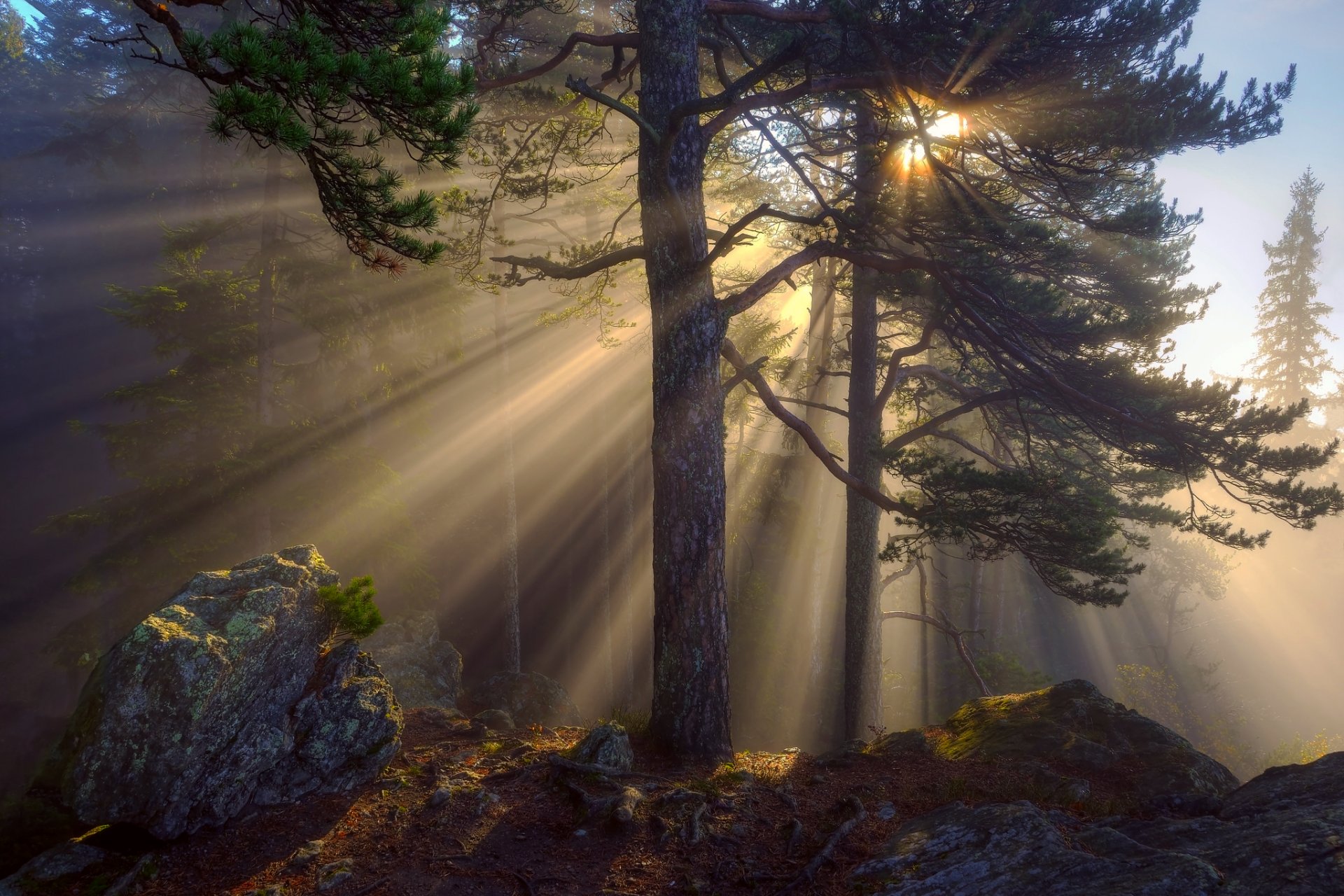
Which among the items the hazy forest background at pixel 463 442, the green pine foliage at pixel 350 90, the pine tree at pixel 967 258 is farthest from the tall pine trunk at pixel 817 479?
the green pine foliage at pixel 350 90

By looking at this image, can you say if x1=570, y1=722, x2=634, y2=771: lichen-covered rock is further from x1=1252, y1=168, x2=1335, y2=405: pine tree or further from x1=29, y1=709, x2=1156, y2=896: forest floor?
x1=1252, y1=168, x2=1335, y2=405: pine tree

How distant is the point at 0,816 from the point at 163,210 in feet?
108

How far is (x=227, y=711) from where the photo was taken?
598cm

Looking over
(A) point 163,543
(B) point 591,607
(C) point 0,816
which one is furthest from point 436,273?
(C) point 0,816

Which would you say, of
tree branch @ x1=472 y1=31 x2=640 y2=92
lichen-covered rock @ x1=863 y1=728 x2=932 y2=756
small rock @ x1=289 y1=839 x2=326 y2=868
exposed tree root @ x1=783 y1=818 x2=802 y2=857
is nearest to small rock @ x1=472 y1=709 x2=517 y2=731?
small rock @ x1=289 y1=839 x2=326 y2=868

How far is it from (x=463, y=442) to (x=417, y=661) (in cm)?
1174

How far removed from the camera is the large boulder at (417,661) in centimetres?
1452

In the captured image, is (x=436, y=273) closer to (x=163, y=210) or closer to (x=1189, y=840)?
(x=1189, y=840)

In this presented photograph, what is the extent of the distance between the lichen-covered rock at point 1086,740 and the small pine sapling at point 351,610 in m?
7.02

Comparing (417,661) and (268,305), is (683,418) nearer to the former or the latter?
(417,661)

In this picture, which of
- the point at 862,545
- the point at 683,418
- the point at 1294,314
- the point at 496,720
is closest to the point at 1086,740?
the point at 862,545

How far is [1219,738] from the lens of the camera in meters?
27.6

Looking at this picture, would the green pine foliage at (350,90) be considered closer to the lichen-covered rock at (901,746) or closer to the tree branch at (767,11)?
the tree branch at (767,11)

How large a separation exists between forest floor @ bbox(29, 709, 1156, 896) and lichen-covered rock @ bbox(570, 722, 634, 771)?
0.21 metres
